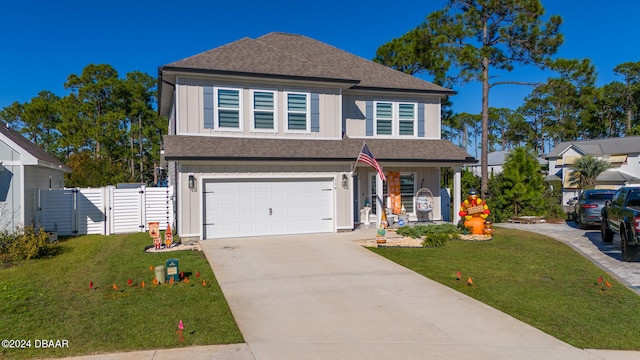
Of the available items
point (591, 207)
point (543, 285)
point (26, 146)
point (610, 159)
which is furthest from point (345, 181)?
point (610, 159)

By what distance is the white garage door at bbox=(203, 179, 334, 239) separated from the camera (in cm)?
1409

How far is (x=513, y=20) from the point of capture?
2161cm

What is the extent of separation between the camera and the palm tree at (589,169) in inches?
1240

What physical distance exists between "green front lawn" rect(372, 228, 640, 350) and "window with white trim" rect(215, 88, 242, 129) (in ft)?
22.2

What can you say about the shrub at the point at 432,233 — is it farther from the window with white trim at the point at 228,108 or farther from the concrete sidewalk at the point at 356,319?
the window with white trim at the point at 228,108

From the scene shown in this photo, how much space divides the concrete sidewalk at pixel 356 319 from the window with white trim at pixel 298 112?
6.27m

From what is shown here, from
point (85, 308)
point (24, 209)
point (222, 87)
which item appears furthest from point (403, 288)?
point (24, 209)

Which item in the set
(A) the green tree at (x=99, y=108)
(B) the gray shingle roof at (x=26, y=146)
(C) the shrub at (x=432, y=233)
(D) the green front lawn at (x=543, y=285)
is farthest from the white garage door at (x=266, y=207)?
(A) the green tree at (x=99, y=108)

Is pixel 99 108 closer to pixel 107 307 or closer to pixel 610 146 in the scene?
pixel 107 307

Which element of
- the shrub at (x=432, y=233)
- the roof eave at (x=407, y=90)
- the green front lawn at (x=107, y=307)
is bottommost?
the green front lawn at (x=107, y=307)

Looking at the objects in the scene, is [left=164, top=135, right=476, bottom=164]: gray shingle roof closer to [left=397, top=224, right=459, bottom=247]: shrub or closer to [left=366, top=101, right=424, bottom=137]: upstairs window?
[left=366, top=101, right=424, bottom=137]: upstairs window

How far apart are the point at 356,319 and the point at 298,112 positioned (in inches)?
401

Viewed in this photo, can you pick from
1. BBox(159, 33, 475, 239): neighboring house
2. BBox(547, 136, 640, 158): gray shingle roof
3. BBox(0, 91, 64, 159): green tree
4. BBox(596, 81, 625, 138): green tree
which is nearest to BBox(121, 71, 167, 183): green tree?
BBox(0, 91, 64, 159): green tree

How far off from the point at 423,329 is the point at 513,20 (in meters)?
20.5
